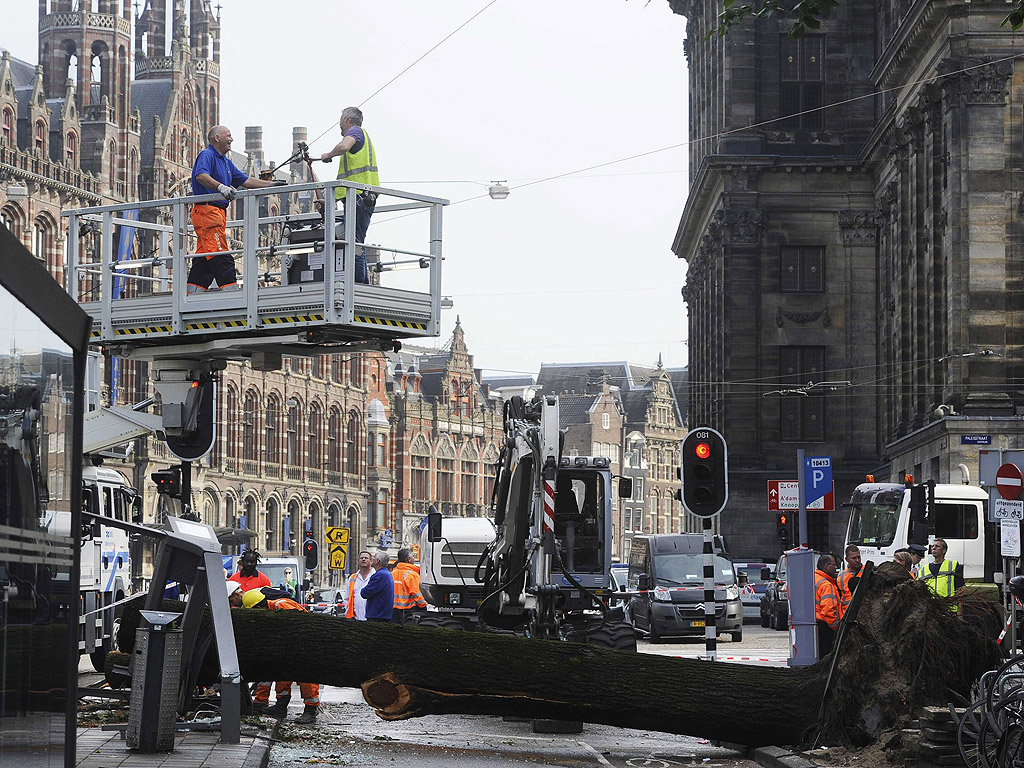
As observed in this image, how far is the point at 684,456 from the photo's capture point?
18078mm

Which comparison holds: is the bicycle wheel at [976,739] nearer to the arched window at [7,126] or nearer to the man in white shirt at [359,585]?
the man in white shirt at [359,585]

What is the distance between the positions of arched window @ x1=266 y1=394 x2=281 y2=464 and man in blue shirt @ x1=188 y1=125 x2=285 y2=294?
80561 millimetres

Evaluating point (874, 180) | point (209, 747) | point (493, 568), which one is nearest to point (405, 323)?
point (209, 747)

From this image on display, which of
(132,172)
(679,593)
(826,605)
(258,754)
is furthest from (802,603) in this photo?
(132,172)

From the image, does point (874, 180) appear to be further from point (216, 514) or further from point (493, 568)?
point (216, 514)

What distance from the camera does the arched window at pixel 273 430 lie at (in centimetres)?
9519

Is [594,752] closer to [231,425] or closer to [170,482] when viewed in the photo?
[170,482]

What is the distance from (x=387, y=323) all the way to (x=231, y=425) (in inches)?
3061

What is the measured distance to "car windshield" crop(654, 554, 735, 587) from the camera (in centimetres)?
3759

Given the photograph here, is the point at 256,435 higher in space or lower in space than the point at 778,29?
lower

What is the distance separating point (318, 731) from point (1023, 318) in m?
27.5

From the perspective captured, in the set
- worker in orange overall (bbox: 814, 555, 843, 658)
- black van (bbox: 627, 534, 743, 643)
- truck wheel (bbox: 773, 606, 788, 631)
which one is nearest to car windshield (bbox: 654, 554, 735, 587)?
black van (bbox: 627, 534, 743, 643)

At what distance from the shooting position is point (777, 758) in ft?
43.3

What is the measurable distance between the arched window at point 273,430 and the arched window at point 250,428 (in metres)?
1.56
